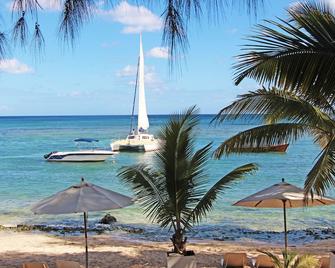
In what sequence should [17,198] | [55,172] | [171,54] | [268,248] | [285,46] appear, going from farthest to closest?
[55,172]
[17,198]
[268,248]
[285,46]
[171,54]

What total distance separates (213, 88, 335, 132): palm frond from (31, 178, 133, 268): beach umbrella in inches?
80.5

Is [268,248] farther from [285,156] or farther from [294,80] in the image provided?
[285,156]

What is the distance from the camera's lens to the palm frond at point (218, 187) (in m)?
7.72

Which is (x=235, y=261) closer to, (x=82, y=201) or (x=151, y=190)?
(x=151, y=190)

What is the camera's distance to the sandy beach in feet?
34.6

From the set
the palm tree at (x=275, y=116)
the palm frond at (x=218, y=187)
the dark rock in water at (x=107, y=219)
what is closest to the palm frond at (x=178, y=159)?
the palm frond at (x=218, y=187)

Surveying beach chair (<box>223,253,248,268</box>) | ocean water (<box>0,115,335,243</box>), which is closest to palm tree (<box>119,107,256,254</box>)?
ocean water (<box>0,115,335,243</box>)

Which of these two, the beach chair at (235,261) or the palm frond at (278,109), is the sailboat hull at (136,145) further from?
the palm frond at (278,109)

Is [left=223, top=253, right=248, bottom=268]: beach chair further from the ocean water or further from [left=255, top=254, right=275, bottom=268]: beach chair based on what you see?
the ocean water

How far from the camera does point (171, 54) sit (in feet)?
5.69

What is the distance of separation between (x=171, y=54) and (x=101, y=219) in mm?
16271

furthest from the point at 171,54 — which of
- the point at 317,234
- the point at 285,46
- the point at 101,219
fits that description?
the point at 101,219

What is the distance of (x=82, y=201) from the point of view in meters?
6.92

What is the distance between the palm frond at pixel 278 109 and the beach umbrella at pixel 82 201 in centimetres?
205
